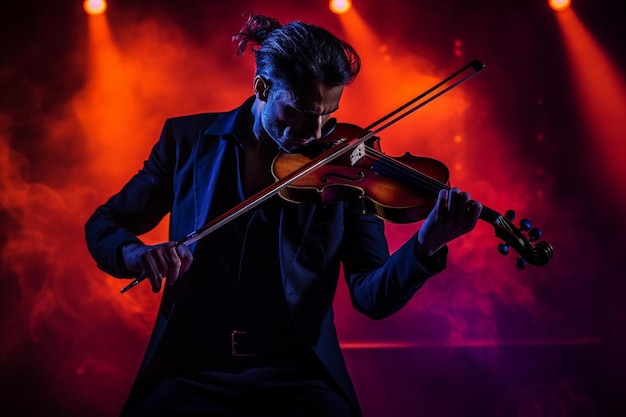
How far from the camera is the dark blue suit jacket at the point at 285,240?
74.1 inches

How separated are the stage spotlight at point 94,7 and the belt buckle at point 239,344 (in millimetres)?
2391

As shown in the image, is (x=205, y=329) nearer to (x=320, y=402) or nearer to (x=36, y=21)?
(x=320, y=402)

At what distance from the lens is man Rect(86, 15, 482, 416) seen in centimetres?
179

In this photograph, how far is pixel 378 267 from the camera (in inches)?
81.7

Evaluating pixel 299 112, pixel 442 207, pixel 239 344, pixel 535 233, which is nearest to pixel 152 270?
pixel 239 344

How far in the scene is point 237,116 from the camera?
7.39 feet

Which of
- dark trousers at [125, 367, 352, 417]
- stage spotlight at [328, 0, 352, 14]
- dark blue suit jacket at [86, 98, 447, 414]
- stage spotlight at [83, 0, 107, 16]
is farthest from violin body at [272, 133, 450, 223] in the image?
stage spotlight at [83, 0, 107, 16]

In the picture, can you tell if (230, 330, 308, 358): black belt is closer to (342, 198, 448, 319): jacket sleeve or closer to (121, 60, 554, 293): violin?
(342, 198, 448, 319): jacket sleeve

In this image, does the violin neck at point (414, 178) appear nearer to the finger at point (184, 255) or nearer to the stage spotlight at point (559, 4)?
the finger at point (184, 255)

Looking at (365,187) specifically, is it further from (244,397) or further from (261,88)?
(244,397)

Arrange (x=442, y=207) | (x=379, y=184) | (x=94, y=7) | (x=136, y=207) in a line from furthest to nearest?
1. (x=94, y=7)
2. (x=136, y=207)
3. (x=379, y=184)
4. (x=442, y=207)

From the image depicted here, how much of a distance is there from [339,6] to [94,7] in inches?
54.0

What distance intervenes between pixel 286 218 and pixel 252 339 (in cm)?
42

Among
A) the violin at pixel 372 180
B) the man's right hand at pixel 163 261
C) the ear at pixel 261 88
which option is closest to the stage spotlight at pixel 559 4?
the violin at pixel 372 180
